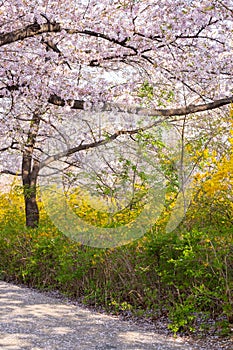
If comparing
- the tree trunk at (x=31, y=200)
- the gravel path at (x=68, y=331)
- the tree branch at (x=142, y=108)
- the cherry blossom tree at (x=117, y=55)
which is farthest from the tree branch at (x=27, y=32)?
the tree trunk at (x=31, y=200)

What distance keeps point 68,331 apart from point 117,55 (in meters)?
3.61

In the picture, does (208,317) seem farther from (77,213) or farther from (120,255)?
(77,213)

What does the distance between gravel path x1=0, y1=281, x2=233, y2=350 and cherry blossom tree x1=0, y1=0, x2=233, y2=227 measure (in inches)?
97.3

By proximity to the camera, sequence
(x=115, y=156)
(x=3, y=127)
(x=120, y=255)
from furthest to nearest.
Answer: (x=3, y=127), (x=115, y=156), (x=120, y=255)

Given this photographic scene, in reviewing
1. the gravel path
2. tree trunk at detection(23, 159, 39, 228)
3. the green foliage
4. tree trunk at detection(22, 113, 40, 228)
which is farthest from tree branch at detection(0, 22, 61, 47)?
tree trunk at detection(23, 159, 39, 228)

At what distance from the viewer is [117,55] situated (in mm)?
6648

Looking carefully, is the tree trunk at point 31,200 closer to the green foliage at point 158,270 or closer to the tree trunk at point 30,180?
the tree trunk at point 30,180

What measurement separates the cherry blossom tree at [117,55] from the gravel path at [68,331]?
2.47 meters

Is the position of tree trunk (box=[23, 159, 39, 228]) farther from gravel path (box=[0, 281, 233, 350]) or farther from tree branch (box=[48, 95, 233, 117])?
gravel path (box=[0, 281, 233, 350])

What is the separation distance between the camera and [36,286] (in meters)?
7.05

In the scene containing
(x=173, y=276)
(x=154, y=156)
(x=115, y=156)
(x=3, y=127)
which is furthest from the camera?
(x=3, y=127)

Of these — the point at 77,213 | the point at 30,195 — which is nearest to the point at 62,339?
the point at 77,213

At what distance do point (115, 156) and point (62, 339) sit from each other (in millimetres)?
3817

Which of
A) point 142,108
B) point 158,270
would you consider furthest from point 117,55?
point 158,270
